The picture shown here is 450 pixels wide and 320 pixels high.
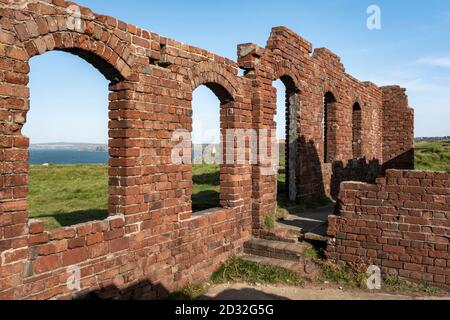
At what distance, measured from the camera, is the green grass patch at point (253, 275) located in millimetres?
5930

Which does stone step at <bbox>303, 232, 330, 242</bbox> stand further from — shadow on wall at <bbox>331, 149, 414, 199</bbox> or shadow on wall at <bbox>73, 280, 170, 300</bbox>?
shadow on wall at <bbox>331, 149, 414, 199</bbox>

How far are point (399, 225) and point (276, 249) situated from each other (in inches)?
74.4

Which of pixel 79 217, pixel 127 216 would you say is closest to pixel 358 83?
pixel 79 217

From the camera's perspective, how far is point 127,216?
4762 millimetres

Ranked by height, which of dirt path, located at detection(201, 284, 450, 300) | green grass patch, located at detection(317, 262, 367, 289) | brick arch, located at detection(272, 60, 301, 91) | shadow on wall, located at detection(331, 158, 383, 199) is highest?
brick arch, located at detection(272, 60, 301, 91)

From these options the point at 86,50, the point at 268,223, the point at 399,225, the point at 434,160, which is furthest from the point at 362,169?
the point at 86,50

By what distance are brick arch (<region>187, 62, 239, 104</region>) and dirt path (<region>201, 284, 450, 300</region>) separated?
9.35 feet

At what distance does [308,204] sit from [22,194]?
24.8 ft

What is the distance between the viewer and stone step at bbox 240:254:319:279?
6.08m

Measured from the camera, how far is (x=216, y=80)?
629 cm

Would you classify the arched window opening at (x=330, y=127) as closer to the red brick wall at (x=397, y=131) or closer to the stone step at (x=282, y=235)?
the stone step at (x=282, y=235)

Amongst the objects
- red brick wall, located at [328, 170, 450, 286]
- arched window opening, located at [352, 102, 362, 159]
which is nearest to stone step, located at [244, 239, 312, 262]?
red brick wall, located at [328, 170, 450, 286]

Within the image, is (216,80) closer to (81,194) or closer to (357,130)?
Answer: (81,194)
